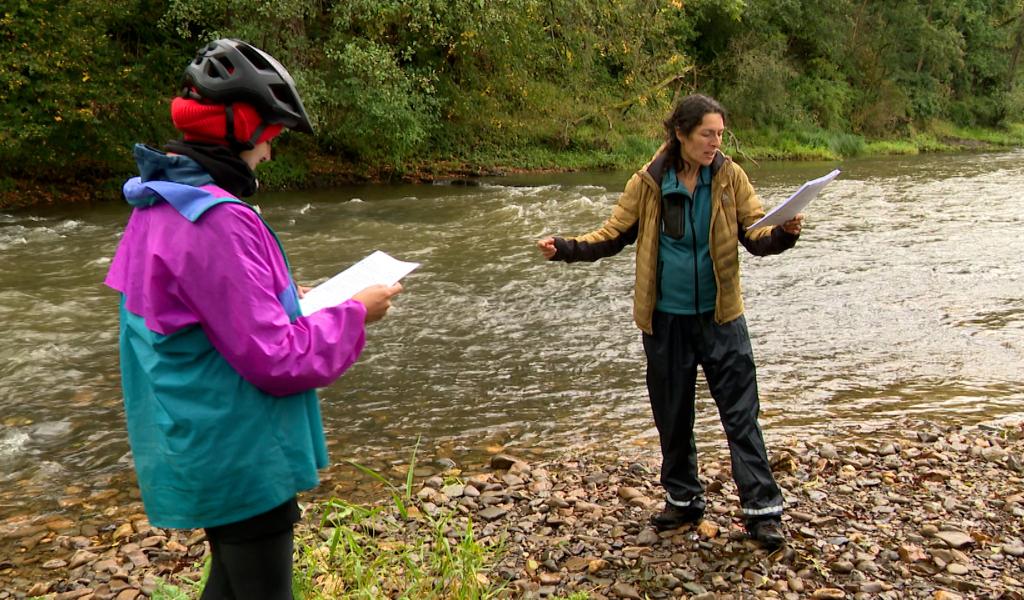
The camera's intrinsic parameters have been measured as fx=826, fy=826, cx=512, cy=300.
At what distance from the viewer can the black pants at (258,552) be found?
2.27 metres

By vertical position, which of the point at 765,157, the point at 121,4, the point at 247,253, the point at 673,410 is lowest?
the point at 765,157

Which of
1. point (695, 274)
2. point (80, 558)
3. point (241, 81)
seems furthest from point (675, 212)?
point (80, 558)

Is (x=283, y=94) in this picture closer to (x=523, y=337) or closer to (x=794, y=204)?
(x=794, y=204)

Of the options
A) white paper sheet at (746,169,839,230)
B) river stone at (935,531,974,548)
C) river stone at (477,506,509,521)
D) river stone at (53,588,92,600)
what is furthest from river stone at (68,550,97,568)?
river stone at (935,531,974,548)

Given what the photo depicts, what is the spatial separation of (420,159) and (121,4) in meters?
8.33

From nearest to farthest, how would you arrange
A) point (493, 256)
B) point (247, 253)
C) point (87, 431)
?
1. point (247, 253)
2. point (87, 431)
3. point (493, 256)

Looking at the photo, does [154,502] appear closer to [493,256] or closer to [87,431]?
[87,431]

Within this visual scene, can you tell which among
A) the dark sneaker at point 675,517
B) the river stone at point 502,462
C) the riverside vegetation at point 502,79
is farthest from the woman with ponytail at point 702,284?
the riverside vegetation at point 502,79

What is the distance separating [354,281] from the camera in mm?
2492

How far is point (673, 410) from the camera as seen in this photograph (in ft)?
13.6

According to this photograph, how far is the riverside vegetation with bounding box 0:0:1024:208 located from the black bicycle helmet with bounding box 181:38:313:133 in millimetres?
14308

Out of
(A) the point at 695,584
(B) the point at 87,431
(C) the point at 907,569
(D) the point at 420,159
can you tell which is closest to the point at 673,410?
(A) the point at 695,584

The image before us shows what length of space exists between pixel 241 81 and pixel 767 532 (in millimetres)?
3132

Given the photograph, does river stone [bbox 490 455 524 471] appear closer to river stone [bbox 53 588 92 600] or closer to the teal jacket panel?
river stone [bbox 53 588 92 600]
